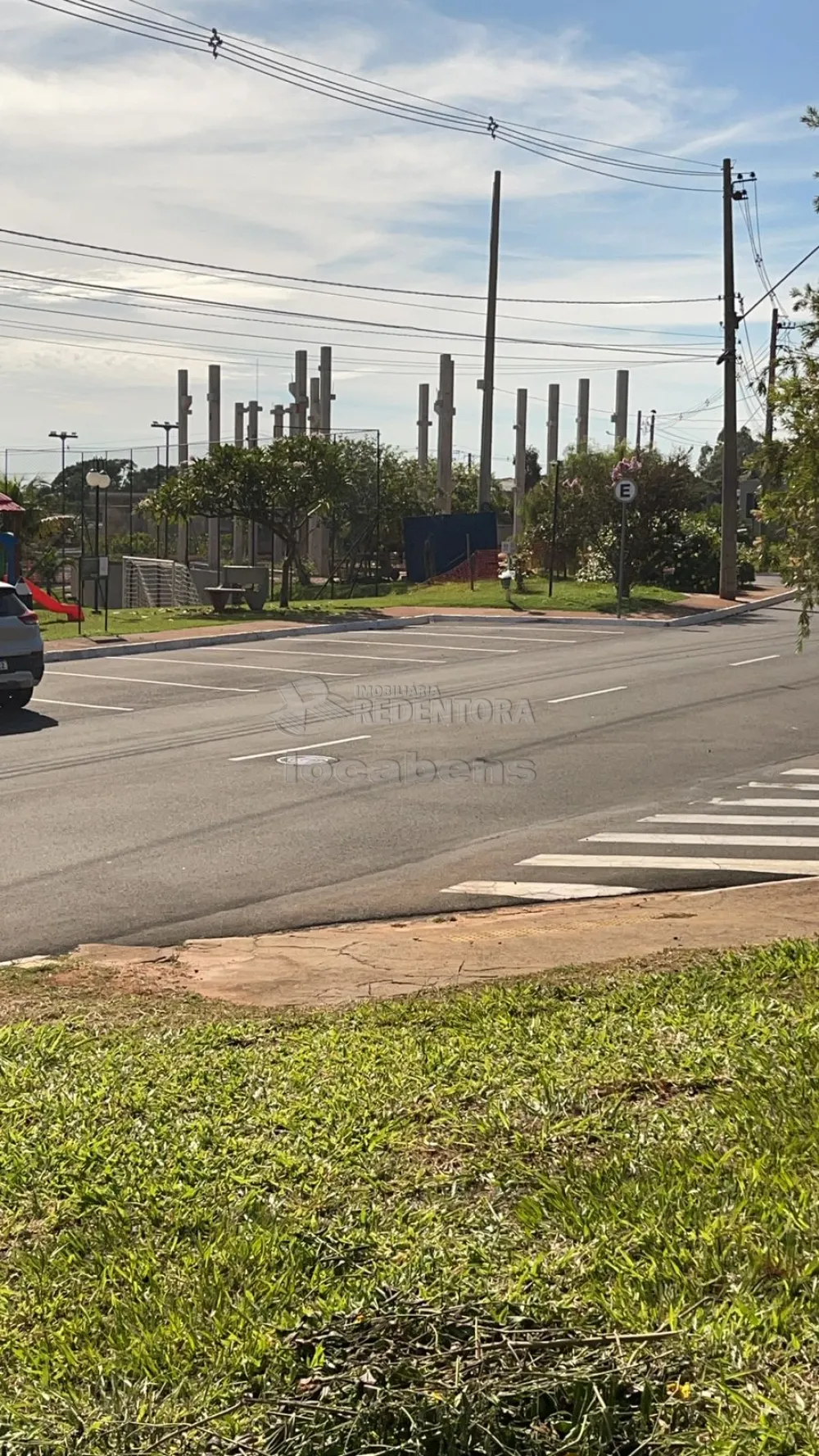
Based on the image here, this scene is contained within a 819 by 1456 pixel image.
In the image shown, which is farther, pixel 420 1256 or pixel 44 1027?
pixel 44 1027

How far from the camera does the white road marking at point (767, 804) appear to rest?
13.3 m

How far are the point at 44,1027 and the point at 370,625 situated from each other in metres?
26.8

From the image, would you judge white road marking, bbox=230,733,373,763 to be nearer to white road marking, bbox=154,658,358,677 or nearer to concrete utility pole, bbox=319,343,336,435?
white road marking, bbox=154,658,358,677

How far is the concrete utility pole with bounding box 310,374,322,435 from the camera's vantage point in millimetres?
→ 66637

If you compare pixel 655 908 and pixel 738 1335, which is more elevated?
pixel 738 1335

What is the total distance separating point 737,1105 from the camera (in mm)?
4645

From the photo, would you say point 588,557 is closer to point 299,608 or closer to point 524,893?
point 299,608

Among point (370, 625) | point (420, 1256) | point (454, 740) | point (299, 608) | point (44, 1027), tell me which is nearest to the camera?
point (420, 1256)

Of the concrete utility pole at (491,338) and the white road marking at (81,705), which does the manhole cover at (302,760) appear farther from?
the concrete utility pole at (491,338)

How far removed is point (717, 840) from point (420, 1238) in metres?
8.57

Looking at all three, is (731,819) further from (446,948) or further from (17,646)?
(17,646)

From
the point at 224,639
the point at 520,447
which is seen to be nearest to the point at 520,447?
the point at 520,447

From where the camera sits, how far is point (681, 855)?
1138 cm

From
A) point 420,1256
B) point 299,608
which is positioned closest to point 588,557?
point 299,608
